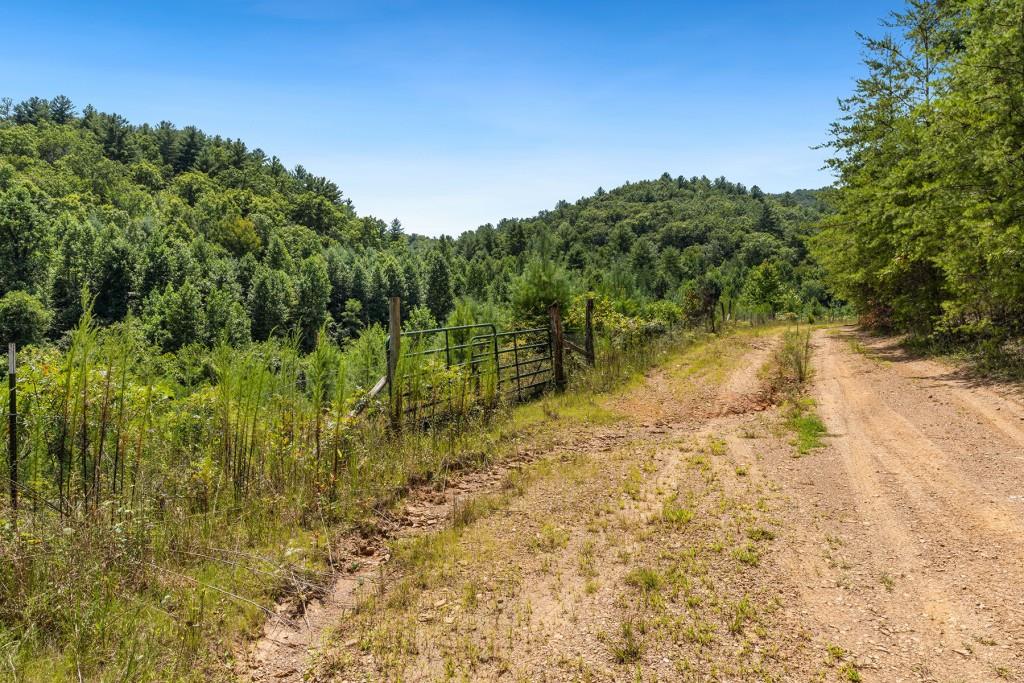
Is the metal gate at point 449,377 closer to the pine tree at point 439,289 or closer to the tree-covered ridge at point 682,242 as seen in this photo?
the tree-covered ridge at point 682,242

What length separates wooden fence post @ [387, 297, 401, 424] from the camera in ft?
24.8

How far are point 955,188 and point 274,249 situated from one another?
98.2 meters

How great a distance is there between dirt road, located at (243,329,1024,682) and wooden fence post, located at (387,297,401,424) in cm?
165

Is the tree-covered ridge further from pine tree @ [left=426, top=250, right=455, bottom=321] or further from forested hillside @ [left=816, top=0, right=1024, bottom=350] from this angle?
forested hillside @ [left=816, top=0, right=1024, bottom=350]

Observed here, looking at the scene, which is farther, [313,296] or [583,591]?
[313,296]

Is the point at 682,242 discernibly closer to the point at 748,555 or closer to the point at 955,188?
the point at 955,188

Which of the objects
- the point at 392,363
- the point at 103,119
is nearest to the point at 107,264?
the point at 392,363

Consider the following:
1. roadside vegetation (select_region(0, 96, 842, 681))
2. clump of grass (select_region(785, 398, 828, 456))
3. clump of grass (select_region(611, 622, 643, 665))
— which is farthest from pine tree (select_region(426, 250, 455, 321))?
clump of grass (select_region(611, 622, 643, 665))

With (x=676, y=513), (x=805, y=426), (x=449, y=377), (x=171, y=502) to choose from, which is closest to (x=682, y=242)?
(x=805, y=426)

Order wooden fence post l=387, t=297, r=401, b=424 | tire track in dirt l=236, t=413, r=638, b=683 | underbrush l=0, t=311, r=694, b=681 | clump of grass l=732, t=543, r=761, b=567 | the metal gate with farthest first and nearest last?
the metal gate → wooden fence post l=387, t=297, r=401, b=424 → clump of grass l=732, t=543, r=761, b=567 → tire track in dirt l=236, t=413, r=638, b=683 → underbrush l=0, t=311, r=694, b=681

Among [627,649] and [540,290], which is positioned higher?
[540,290]

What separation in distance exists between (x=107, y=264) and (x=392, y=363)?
60.2m

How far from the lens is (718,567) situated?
13.5ft

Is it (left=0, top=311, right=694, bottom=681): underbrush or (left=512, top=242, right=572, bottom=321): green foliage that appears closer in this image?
(left=0, top=311, right=694, bottom=681): underbrush
